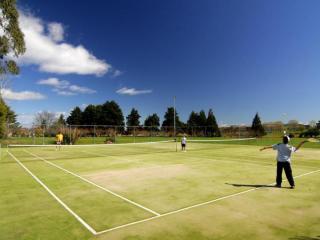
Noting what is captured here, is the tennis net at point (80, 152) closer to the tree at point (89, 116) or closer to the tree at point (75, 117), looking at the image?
the tree at point (89, 116)

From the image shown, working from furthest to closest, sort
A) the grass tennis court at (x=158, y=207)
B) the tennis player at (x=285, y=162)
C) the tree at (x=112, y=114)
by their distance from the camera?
the tree at (x=112, y=114)
the tennis player at (x=285, y=162)
the grass tennis court at (x=158, y=207)

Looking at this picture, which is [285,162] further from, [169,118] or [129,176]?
[169,118]

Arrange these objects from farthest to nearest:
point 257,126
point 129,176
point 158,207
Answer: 1. point 257,126
2. point 129,176
3. point 158,207

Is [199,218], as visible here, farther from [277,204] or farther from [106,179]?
[106,179]

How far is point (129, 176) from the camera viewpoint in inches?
435

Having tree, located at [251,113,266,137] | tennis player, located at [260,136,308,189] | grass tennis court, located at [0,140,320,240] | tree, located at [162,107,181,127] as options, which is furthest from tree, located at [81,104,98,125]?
tennis player, located at [260,136,308,189]

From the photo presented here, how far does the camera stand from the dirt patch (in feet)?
31.3

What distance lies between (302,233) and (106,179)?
7234 millimetres

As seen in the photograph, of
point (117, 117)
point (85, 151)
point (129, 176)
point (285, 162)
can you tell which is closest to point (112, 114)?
point (117, 117)

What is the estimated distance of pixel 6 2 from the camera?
21.3 meters

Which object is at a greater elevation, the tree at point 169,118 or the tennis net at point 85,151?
the tree at point 169,118

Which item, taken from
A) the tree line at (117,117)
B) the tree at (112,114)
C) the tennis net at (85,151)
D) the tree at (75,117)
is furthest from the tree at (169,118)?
the tennis net at (85,151)

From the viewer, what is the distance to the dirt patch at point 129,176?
9.55 meters

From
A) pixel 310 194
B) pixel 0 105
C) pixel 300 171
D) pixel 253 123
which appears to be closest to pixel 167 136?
pixel 253 123
